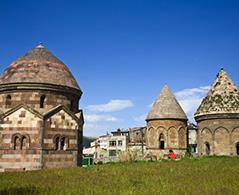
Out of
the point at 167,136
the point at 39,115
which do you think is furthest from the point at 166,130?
the point at 39,115

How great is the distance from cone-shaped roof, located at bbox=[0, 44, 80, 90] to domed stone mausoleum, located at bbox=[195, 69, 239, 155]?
44.8 feet

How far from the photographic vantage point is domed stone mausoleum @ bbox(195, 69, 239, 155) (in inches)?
1138

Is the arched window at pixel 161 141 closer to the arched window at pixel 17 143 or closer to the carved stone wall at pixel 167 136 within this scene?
the carved stone wall at pixel 167 136


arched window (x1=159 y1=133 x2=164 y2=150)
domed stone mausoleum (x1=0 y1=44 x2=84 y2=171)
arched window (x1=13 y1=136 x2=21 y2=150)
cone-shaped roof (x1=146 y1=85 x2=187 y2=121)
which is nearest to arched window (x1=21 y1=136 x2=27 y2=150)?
domed stone mausoleum (x1=0 y1=44 x2=84 y2=171)

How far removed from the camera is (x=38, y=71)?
23516 millimetres

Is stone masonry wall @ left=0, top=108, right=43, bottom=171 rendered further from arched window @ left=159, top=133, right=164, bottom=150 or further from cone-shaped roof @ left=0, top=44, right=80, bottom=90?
arched window @ left=159, top=133, right=164, bottom=150

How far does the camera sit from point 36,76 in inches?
909

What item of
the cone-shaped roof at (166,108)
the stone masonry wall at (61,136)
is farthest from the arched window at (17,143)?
the cone-shaped roof at (166,108)

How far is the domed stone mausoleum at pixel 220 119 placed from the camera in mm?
28906

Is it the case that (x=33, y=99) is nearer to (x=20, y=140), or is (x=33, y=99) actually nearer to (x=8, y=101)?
(x=8, y=101)

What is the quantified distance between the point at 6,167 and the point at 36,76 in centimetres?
690

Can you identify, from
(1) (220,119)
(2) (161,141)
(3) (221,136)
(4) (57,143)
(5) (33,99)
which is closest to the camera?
(4) (57,143)

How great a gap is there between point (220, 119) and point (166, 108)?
21.4ft

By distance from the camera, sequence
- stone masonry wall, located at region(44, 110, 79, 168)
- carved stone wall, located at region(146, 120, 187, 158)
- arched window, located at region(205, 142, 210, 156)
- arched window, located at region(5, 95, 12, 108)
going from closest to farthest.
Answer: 1. stone masonry wall, located at region(44, 110, 79, 168)
2. arched window, located at region(5, 95, 12, 108)
3. arched window, located at region(205, 142, 210, 156)
4. carved stone wall, located at region(146, 120, 187, 158)
